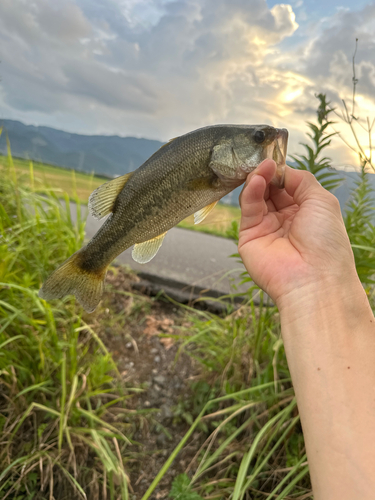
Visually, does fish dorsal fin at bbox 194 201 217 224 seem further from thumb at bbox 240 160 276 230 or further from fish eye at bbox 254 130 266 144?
fish eye at bbox 254 130 266 144

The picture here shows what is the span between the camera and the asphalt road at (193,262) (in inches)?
191

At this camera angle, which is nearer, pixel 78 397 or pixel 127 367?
pixel 78 397

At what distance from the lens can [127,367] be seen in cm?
362

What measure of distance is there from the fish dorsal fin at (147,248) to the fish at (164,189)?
0.06m

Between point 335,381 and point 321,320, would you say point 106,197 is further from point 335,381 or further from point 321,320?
point 335,381

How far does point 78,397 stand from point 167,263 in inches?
114

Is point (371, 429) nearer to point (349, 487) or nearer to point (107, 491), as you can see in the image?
point (349, 487)

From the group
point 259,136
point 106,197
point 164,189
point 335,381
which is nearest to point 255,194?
point 259,136

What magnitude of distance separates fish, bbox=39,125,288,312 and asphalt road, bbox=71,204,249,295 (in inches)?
81.9

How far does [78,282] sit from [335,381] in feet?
4.20

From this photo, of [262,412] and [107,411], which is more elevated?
[262,412]

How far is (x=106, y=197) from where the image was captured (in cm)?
173

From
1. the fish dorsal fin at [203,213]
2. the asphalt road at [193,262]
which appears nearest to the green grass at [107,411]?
the fish dorsal fin at [203,213]

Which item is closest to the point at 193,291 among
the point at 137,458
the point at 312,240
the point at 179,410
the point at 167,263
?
the point at 167,263
